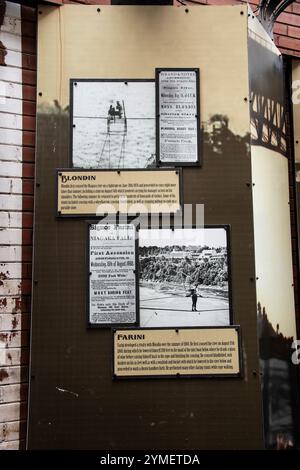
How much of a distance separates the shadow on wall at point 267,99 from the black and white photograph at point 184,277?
721 millimetres

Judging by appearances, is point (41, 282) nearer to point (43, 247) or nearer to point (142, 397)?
point (43, 247)

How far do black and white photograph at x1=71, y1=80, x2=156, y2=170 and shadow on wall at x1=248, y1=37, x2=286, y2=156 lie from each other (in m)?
0.65

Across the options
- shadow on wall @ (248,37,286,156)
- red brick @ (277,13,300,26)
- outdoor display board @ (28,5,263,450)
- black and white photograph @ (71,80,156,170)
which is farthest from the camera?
red brick @ (277,13,300,26)

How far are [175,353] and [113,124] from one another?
1418 mm

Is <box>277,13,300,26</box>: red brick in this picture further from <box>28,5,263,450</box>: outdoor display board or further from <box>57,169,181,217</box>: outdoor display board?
<box>57,169,181,217</box>: outdoor display board

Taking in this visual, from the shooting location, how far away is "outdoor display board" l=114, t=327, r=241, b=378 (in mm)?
2715

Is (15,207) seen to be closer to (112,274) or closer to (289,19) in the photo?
(112,274)

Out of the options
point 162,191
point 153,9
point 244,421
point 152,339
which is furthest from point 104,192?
point 244,421

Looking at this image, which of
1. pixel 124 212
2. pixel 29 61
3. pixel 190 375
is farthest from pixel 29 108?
pixel 190 375

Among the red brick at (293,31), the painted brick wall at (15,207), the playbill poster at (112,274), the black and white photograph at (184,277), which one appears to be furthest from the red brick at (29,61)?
the red brick at (293,31)

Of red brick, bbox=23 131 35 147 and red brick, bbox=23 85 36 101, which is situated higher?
red brick, bbox=23 85 36 101

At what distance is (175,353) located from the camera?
8.94 feet

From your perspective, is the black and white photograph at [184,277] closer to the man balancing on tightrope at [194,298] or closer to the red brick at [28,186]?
the man balancing on tightrope at [194,298]

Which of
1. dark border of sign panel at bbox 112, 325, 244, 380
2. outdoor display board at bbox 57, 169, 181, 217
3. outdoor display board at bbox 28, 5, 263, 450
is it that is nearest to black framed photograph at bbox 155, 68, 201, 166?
outdoor display board at bbox 28, 5, 263, 450
